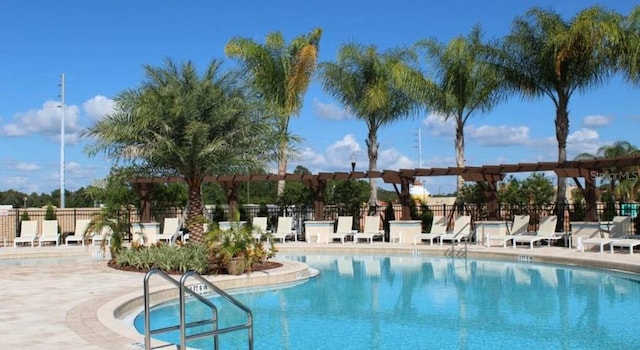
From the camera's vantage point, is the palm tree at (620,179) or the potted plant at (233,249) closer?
the potted plant at (233,249)

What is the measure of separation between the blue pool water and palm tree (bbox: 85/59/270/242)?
3708mm

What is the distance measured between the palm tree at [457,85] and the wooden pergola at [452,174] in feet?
12.5

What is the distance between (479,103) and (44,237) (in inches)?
688

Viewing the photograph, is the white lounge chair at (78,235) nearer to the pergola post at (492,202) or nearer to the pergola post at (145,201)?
the pergola post at (145,201)

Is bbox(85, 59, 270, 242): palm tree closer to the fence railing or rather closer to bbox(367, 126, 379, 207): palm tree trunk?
the fence railing

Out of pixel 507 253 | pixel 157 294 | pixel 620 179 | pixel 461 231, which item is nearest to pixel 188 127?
pixel 157 294

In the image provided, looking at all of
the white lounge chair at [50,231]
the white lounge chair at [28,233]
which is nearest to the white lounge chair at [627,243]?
the white lounge chair at [50,231]

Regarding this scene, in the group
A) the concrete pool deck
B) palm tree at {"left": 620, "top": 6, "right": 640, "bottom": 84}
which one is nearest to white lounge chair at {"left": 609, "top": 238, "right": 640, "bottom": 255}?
the concrete pool deck

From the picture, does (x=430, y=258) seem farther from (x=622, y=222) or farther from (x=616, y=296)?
(x=616, y=296)

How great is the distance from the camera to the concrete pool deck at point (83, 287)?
7871 millimetres

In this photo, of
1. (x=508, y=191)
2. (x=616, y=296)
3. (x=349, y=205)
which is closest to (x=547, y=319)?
(x=616, y=296)

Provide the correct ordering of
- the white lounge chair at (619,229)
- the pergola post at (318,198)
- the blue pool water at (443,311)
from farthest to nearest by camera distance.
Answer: the pergola post at (318,198) → the white lounge chair at (619,229) → the blue pool water at (443,311)

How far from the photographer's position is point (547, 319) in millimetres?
10617

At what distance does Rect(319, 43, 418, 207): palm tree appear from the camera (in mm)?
29438
